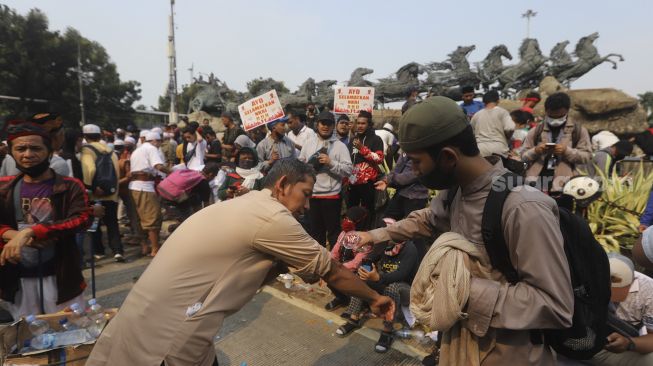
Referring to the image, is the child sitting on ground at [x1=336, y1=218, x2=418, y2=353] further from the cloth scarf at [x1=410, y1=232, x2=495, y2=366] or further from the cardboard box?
the cardboard box

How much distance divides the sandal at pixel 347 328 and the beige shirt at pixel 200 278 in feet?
6.46

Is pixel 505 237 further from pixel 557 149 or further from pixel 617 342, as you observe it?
pixel 557 149

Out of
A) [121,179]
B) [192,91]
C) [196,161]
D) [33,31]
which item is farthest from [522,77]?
[192,91]

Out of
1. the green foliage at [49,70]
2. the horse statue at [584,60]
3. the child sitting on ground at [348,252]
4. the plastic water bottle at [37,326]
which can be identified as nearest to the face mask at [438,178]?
the child sitting on ground at [348,252]

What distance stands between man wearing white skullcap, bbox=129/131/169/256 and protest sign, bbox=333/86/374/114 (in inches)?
124

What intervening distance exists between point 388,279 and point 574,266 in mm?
2306

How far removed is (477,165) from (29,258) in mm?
2996

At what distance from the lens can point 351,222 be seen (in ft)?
12.7

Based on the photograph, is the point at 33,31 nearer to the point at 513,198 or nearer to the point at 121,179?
the point at 121,179

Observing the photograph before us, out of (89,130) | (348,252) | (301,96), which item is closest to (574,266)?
(348,252)

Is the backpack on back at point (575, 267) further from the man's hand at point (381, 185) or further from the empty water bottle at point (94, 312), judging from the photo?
the man's hand at point (381, 185)

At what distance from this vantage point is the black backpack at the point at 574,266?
1342 mm

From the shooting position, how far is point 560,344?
143cm

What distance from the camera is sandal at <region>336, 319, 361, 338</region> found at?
3.59m
